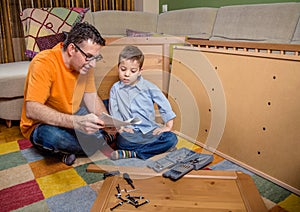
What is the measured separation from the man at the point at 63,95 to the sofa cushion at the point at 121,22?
1.35 metres

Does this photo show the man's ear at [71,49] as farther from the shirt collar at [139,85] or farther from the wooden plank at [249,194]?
the wooden plank at [249,194]

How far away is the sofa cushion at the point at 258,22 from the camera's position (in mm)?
1772

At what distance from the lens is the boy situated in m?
1.39

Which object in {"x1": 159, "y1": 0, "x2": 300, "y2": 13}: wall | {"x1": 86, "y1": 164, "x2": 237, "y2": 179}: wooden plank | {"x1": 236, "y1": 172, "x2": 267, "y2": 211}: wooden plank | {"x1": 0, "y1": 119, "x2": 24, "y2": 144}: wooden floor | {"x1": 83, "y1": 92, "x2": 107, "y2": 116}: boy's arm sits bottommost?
{"x1": 0, "y1": 119, "x2": 24, "y2": 144}: wooden floor

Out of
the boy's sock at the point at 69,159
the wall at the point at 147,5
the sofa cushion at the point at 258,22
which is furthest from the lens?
the wall at the point at 147,5

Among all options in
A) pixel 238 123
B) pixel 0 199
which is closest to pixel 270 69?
pixel 238 123

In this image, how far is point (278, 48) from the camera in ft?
3.94

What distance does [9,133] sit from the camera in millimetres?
1759

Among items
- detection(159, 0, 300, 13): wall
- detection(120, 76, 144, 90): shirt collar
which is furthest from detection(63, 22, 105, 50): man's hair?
detection(159, 0, 300, 13): wall

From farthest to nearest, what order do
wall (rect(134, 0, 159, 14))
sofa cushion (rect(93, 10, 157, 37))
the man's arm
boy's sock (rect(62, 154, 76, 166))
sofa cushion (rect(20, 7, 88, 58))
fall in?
wall (rect(134, 0, 159, 14)), sofa cushion (rect(93, 10, 157, 37)), sofa cushion (rect(20, 7, 88, 58)), boy's sock (rect(62, 154, 76, 166)), the man's arm

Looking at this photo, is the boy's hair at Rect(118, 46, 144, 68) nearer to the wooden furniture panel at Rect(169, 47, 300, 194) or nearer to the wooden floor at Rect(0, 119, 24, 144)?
the wooden furniture panel at Rect(169, 47, 300, 194)

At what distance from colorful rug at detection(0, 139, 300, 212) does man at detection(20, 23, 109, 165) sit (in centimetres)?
9

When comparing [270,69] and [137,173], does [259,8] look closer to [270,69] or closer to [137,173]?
[270,69]

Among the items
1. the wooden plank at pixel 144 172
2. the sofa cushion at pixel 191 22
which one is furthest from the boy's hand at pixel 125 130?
the sofa cushion at pixel 191 22
